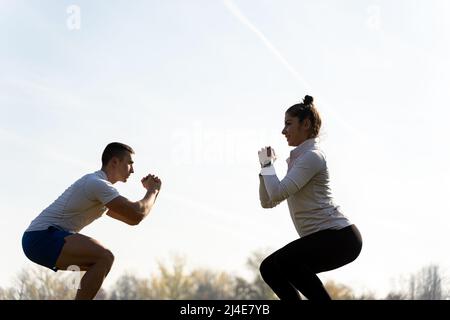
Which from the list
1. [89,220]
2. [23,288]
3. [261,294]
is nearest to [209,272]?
[261,294]

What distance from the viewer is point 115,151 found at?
7.09 m

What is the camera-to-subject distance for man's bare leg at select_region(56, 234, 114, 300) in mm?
6340

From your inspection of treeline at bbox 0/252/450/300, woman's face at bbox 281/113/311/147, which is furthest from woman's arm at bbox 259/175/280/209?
treeline at bbox 0/252/450/300

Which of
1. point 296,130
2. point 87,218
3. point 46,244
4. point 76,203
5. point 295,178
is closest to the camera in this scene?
point 295,178

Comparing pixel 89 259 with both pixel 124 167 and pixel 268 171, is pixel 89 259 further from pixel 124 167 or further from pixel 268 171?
pixel 268 171

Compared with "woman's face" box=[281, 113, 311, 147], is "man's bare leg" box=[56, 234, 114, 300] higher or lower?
lower

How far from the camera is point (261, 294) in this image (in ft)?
192

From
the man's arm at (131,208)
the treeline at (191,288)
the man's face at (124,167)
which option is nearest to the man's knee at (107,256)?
the man's arm at (131,208)

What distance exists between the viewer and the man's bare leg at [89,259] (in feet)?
20.8

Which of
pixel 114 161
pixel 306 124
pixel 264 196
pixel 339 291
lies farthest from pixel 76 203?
pixel 339 291

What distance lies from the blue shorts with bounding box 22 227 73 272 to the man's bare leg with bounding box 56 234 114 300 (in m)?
0.07

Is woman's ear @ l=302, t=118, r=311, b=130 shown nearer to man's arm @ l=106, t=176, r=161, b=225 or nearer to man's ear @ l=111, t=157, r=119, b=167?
man's arm @ l=106, t=176, r=161, b=225

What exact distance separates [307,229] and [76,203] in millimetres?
2357

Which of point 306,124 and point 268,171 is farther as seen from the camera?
point 306,124
